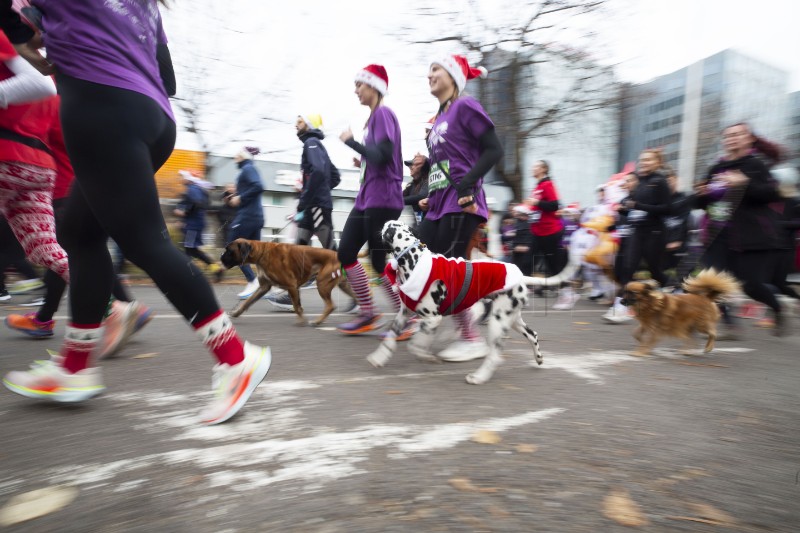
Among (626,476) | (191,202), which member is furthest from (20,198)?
(191,202)

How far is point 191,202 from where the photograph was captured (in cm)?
932

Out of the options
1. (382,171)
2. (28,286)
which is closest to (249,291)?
(28,286)

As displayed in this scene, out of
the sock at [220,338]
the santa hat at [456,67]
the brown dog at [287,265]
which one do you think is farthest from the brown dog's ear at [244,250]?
the sock at [220,338]

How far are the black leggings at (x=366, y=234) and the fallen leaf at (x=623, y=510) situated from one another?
9.82 ft

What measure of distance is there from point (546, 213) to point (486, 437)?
22.1 ft

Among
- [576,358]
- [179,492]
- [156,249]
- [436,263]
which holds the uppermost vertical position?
[156,249]

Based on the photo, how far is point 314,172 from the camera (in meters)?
6.33

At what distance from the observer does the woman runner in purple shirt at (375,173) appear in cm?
438

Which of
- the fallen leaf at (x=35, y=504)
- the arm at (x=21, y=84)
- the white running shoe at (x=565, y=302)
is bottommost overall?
the white running shoe at (x=565, y=302)

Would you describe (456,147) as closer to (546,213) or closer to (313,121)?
(313,121)

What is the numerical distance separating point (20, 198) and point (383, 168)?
2659mm

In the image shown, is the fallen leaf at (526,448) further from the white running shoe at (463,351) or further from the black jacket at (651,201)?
the black jacket at (651,201)

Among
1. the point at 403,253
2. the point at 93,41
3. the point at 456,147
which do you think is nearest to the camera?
the point at 93,41

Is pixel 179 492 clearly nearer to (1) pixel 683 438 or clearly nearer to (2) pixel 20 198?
(1) pixel 683 438
